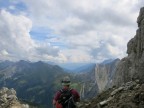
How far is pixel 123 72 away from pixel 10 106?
28682 millimetres

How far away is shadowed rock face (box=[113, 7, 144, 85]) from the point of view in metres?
49.6

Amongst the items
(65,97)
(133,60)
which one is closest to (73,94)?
(65,97)

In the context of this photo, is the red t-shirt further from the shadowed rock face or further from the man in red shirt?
the shadowed rock face

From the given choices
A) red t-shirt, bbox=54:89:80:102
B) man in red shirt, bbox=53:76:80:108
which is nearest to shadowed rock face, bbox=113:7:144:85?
red t-shirt, bbox=54:89:80:102

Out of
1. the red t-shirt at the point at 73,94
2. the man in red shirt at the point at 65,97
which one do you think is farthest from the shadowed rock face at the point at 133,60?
the man in red shirt at the point at 65,97

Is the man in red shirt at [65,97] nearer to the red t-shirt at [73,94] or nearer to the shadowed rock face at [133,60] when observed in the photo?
the red t-shirt at [73,94]

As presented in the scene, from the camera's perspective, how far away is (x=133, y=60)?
55938mm

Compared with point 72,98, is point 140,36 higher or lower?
higher

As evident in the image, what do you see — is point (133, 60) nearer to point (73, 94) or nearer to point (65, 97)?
point (73, 94)

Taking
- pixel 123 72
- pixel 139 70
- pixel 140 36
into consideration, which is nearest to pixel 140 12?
pixel 140 36

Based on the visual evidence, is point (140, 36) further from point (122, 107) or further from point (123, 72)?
point (122, 107)

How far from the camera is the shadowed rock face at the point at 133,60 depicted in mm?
49594

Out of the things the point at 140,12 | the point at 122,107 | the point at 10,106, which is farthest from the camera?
the point at 10,106

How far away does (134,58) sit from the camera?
55844mm
